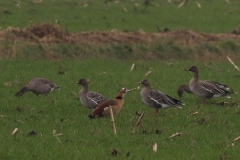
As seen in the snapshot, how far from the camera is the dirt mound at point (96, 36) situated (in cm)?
3050

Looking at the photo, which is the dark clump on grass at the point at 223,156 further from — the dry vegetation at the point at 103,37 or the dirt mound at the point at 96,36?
the dirt mound at the point at 96,36

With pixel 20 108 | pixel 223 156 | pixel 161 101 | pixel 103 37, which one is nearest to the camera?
pixel 223 156

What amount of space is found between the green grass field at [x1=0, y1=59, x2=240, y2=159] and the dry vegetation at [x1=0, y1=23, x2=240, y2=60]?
256 inches

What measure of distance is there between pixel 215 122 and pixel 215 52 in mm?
17005

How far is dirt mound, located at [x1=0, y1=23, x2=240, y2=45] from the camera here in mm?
30500

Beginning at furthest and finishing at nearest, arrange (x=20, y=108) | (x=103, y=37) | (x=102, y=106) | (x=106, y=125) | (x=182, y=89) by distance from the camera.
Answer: (x=103, y=37)
(x=182, y=89)
(x=20, y=108)
(x=102, y=106)
(x=106, y=125)

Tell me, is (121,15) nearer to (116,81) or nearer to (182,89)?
(116,81)

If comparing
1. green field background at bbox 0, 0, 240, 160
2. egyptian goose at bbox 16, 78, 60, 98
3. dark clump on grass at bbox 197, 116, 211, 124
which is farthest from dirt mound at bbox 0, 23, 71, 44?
dark clump on grass at bbox 197, 116, 211, 124

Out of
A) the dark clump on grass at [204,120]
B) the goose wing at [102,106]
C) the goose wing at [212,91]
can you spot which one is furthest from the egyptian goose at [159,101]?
the goose wing at [212,91]

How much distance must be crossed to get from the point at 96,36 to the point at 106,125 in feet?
59.3

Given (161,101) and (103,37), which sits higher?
(161,101)

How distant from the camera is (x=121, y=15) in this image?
41375mm

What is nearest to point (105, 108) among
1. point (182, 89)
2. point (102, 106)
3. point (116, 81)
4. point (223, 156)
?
point (102, 106)

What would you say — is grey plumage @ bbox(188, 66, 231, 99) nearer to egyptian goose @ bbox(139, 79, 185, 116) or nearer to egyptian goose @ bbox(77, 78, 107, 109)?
egyptian goose @ bbox(139, 79, 185, 116)
